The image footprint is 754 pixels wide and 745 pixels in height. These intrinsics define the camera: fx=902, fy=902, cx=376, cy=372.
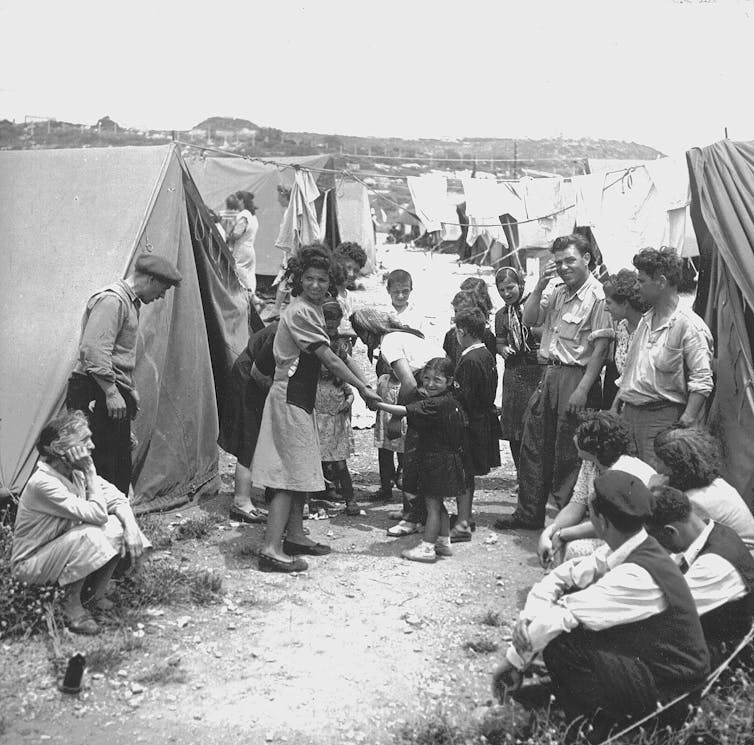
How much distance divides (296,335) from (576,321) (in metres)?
1.71

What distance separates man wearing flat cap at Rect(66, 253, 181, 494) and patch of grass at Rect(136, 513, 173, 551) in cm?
50

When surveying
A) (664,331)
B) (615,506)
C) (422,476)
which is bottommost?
(422,476)

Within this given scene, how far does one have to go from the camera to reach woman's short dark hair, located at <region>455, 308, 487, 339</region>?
5.67 metres

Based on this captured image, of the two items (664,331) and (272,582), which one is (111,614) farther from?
(664,331)

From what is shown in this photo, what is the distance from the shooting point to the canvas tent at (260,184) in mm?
15422

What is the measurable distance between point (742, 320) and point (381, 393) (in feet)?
7.46

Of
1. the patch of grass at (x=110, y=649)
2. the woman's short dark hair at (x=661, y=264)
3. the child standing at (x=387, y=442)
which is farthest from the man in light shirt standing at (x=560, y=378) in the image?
the patch of grass at (x=110, y=649)

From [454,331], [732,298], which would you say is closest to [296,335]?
[454,331]

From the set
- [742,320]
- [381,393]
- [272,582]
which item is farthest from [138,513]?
[742,320]

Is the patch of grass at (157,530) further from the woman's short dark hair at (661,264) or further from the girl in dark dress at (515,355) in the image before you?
the woman's short dark hair at (661,264)

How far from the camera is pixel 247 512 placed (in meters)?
5.91

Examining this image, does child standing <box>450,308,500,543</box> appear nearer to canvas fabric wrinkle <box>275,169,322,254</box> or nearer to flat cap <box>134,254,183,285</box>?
flat cap <box>134,254,183,285</box>

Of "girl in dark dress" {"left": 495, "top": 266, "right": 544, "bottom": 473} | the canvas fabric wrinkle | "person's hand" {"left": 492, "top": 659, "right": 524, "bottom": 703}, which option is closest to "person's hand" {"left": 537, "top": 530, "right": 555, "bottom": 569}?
"person's hand" {"left": 492, "top": 659, "right": 524, "bottom": 703}

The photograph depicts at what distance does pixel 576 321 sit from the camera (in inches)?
214
